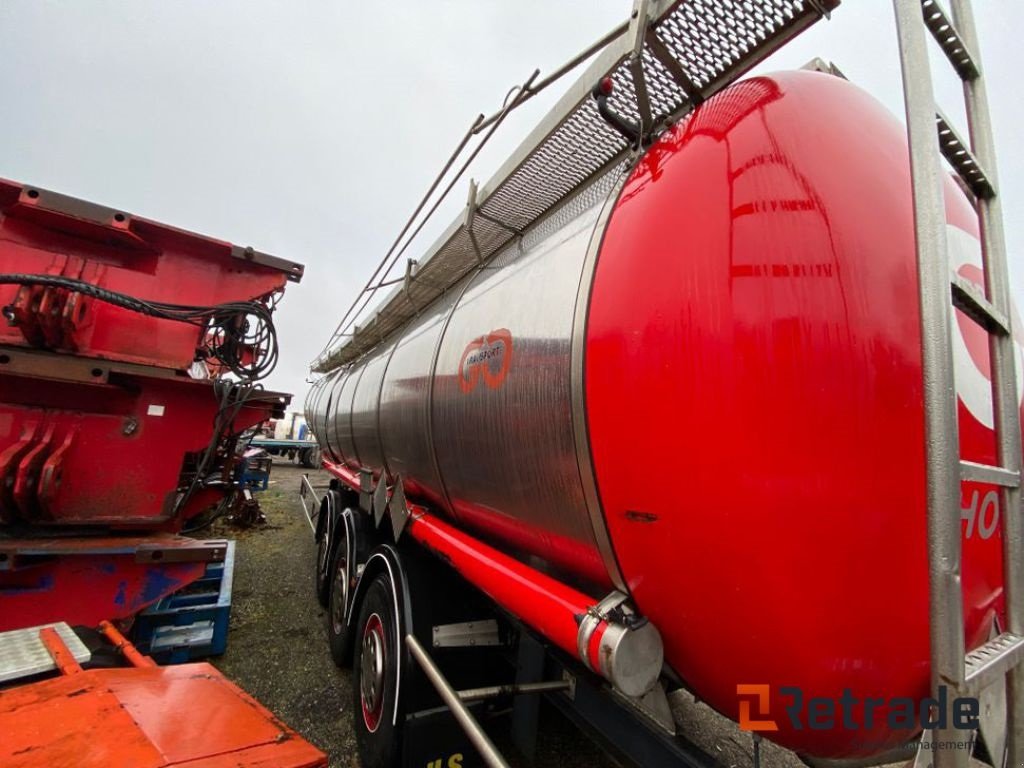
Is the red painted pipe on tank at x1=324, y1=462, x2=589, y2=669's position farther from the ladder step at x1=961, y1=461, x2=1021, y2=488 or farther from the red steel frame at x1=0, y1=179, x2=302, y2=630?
the red steel frame at x1=0, y1=179, x2=302, y2=630

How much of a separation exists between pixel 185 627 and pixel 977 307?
17.4 ft

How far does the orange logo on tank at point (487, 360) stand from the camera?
1.67 meters

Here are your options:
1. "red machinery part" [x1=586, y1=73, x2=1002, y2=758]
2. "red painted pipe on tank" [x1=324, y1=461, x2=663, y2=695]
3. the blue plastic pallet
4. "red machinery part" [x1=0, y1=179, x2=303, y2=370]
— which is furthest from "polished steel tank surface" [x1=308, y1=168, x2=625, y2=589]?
the blue plastic pallet

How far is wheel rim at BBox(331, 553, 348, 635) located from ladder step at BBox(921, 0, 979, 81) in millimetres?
4538

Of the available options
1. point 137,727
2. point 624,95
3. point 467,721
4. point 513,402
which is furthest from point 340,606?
point 624,95

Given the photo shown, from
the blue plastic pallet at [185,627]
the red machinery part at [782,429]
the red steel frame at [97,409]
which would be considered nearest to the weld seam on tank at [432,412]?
the red machinery part at [782,429]

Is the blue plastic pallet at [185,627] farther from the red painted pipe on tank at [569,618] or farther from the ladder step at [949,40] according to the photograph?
the ladder step at [949,40]

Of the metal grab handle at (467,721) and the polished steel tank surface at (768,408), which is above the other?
the polished steel tank surface at (768,408)

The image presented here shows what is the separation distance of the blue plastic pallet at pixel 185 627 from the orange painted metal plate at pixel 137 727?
2.17 metres

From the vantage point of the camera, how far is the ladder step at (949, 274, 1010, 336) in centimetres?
94

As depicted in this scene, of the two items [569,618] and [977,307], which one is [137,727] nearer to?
[569,618]

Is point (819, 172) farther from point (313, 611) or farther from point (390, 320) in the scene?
point (313, 611)

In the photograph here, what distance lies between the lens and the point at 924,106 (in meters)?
0.89

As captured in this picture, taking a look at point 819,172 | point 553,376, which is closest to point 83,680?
point 553,376
